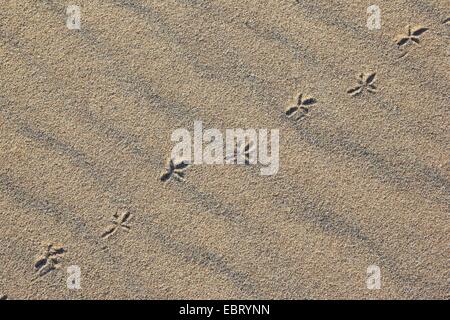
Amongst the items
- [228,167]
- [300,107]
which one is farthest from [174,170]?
[300,107]

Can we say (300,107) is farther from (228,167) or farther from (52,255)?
(52,255)

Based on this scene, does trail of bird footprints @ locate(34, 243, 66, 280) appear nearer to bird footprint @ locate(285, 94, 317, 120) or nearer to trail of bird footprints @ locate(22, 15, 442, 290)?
trail of bird footprints @ locate(22, 15, 442, 290)

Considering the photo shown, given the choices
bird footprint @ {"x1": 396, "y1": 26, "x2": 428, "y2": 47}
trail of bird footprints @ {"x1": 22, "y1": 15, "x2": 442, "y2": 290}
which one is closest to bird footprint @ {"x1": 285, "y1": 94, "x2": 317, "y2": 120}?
trail of bird footprints @ {"x1": 22, "y1": 15, "x2": 442, "y2": 290}

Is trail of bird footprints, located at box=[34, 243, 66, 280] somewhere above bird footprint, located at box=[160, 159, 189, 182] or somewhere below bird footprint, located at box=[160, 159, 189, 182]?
below

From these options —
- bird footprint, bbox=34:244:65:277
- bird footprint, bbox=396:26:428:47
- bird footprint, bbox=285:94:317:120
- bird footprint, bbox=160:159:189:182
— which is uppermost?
bird footprint, bbox=396:26:428:47

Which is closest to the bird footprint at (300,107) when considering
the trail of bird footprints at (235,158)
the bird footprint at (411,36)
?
the trail of bird footprints at (235,158)
